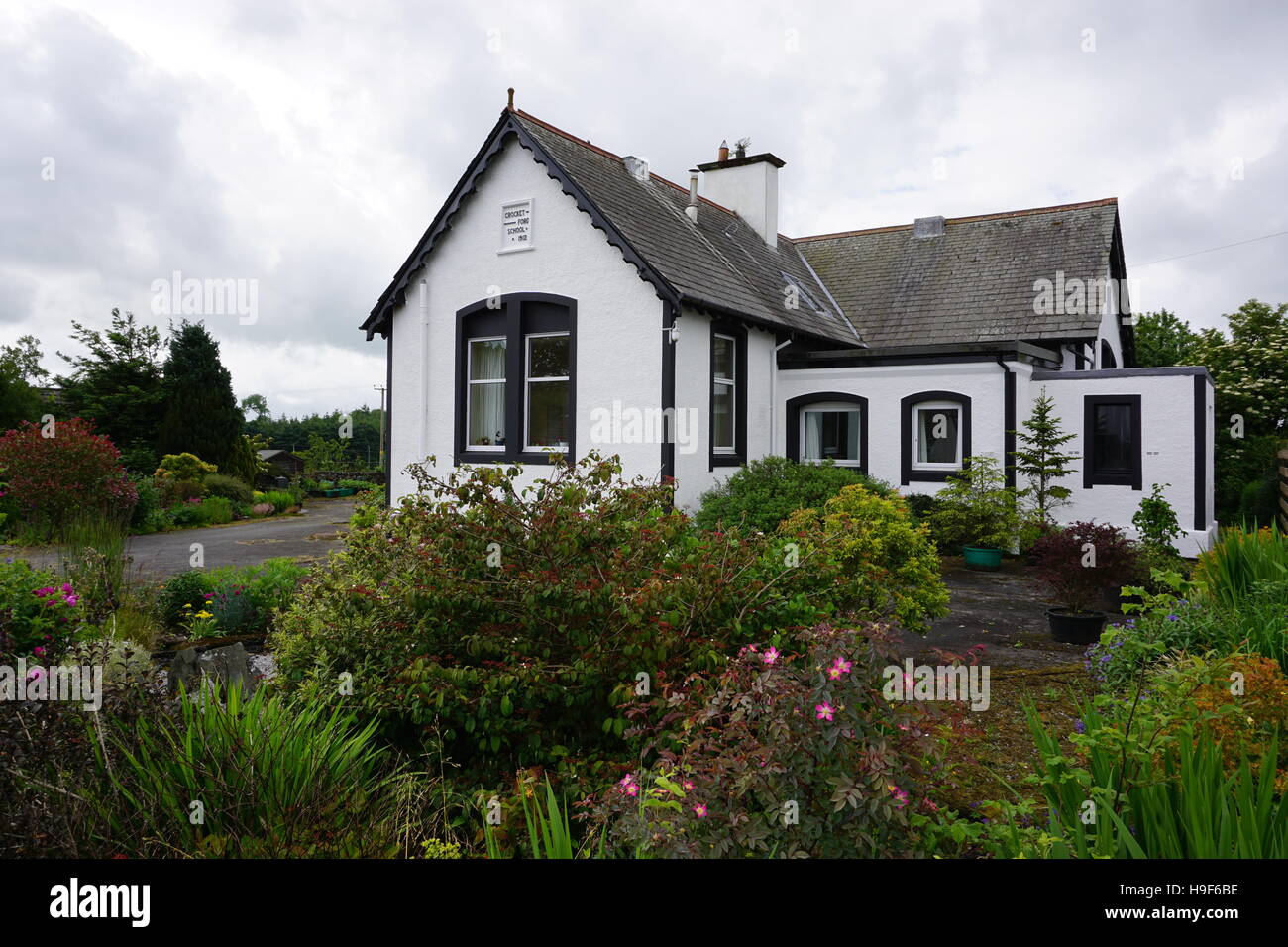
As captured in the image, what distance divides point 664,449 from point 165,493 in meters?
15.4

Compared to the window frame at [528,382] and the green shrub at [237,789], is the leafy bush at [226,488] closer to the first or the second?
the window frame at [528,382]

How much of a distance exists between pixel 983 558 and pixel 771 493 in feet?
14.8

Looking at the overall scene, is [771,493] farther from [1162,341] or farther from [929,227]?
[1162,341]

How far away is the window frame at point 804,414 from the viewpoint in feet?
53.7

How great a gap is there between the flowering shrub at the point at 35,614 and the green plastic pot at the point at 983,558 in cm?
1223

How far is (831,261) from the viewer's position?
20.9m

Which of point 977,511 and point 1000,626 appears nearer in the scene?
point 1000,626

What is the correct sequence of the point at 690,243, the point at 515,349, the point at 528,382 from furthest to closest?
1. the point at 690,243
2. the point at 528,382
3. the point at 515,349

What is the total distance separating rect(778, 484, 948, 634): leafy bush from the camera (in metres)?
6.33

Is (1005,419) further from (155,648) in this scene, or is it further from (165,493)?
(165,493)

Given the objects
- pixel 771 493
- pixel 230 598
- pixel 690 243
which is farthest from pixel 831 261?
pixel 230 598

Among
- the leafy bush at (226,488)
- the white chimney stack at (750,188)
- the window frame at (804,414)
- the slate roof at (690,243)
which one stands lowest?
the leafy bush at (226,488)

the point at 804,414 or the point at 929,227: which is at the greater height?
the point at 929,227

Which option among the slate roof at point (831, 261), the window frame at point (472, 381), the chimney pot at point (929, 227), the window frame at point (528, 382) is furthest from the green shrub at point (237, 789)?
the chimney pot at point (929, 227)
